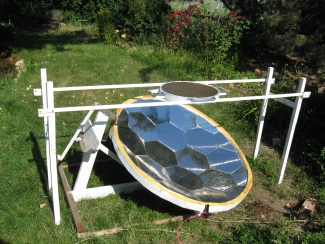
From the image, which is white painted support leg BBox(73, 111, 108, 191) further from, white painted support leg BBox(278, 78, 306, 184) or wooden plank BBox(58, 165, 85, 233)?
white painted support leg BBox(278, 78, 306, 184)

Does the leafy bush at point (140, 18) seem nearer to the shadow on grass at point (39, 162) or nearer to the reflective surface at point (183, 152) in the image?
the shadow on grass at point (39, 162)

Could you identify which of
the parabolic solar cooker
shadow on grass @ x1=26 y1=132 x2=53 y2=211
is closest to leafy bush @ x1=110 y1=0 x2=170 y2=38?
shadow on grass @ x1=26 y1=132 x2=53 y2=211

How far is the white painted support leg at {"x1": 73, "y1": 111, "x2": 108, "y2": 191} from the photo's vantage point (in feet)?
10.4

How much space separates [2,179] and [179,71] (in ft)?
13.2

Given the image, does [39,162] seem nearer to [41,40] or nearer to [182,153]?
[182,153]

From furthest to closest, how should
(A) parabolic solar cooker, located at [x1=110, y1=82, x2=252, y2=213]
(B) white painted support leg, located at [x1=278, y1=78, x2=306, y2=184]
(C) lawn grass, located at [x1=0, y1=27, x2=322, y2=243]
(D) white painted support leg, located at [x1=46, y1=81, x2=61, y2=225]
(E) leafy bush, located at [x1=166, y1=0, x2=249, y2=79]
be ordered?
1. (E) leafy bush, located at [x1=166, y1=0, x2=249, y2=79]
2. (B) white painted support leg, located at [x1=278, y1=78, x2=306, y2=184]
3. (C) lawn grass, located at [x1=0, y1=27, x2=322, y2=243]
4. (A) parabolic solar cooker, located at [x1=110, y1=82, x2=252, y2=213]
5. (D) white painted support leg, located at [x1=46, y1=81, x2=61, y2=225]

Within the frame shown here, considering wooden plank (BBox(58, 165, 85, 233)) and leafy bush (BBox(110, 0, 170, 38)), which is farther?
leafy bush (BBox(110, 0, 170, 38))

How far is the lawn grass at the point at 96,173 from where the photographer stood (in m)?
3.04

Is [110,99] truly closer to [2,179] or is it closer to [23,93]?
[23,93]

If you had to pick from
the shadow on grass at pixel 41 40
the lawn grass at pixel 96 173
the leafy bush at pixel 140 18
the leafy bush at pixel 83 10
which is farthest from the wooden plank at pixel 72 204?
the leafy bush at pixel 83 10

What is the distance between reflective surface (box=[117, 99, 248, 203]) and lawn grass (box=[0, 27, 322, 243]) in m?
0.39

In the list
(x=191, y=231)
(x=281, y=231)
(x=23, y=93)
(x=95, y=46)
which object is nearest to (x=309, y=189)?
(x=281, y=231)

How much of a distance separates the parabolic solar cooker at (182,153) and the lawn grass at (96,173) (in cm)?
39

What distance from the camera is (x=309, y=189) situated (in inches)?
155
